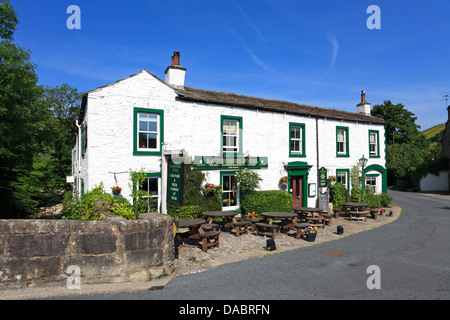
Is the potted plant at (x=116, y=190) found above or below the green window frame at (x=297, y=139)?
below

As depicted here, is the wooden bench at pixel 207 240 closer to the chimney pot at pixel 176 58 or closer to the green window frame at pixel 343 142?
the chimney pot at pixel 176 58

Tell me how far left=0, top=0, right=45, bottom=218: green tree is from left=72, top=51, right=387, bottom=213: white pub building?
2.95 meters

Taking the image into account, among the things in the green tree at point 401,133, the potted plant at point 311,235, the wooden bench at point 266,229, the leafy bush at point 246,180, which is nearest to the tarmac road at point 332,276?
the potted plant at point 311,235

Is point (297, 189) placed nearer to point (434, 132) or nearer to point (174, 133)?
point (174, 133)

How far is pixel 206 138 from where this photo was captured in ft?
43.0

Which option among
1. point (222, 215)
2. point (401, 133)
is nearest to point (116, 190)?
point (222, 215)

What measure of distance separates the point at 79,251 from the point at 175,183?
110 inches

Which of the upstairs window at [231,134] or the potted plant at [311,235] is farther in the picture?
the upstairs window at [231,134]

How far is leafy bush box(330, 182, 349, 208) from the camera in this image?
54.5 feet

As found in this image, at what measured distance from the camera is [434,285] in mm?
5711

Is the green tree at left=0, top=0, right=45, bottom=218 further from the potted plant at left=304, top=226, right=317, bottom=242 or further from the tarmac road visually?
the potted plant at left=304, top=226, right=317, bottom=242

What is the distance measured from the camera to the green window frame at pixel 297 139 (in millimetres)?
15758

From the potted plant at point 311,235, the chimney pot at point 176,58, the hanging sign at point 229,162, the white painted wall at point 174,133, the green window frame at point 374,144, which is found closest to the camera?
the potted plant at point 311,235

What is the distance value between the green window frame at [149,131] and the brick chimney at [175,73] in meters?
2.54
